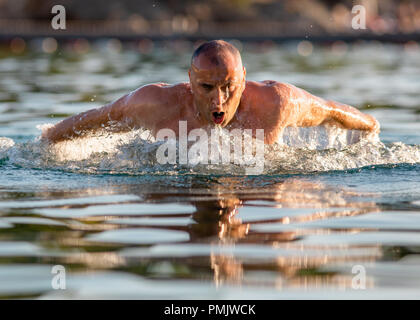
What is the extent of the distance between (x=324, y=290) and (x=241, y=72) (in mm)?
2645

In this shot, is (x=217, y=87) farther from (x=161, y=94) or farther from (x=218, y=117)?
(x=161, y=94)

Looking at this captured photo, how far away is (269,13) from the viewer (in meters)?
44.7

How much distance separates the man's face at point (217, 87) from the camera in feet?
18.1

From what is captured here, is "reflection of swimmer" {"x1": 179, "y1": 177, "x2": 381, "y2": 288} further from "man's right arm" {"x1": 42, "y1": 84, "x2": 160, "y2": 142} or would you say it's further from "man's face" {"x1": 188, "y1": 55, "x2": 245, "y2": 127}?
"man's right arm" {"x1": 42, "y1": 84, "x2": 160, "y2": 142}

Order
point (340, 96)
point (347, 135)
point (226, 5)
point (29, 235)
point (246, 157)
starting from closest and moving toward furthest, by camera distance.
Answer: point (29, 235) < point (246, 157) < point (347, 135) < point (340, 96) < point (226, 5)

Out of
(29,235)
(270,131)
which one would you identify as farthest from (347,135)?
(29,235)

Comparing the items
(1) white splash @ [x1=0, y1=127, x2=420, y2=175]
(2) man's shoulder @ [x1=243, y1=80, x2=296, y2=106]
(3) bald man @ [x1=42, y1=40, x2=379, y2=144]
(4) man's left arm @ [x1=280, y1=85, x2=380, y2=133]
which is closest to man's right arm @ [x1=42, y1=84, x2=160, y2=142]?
(3) bald man @ [x1=42, y1=40, x2=379, y2=144]

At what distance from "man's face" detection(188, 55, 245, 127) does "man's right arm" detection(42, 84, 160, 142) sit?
1.40 ft

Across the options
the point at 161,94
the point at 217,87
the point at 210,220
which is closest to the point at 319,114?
the point at 217,87

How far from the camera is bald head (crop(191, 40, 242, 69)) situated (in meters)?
5.52

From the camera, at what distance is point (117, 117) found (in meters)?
6.12

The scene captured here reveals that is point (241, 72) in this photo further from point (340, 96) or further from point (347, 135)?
point (340, 96)

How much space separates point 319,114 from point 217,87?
114 centimetres

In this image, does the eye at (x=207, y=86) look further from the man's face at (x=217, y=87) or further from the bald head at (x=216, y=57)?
the bald head at (x=216, y=57)
